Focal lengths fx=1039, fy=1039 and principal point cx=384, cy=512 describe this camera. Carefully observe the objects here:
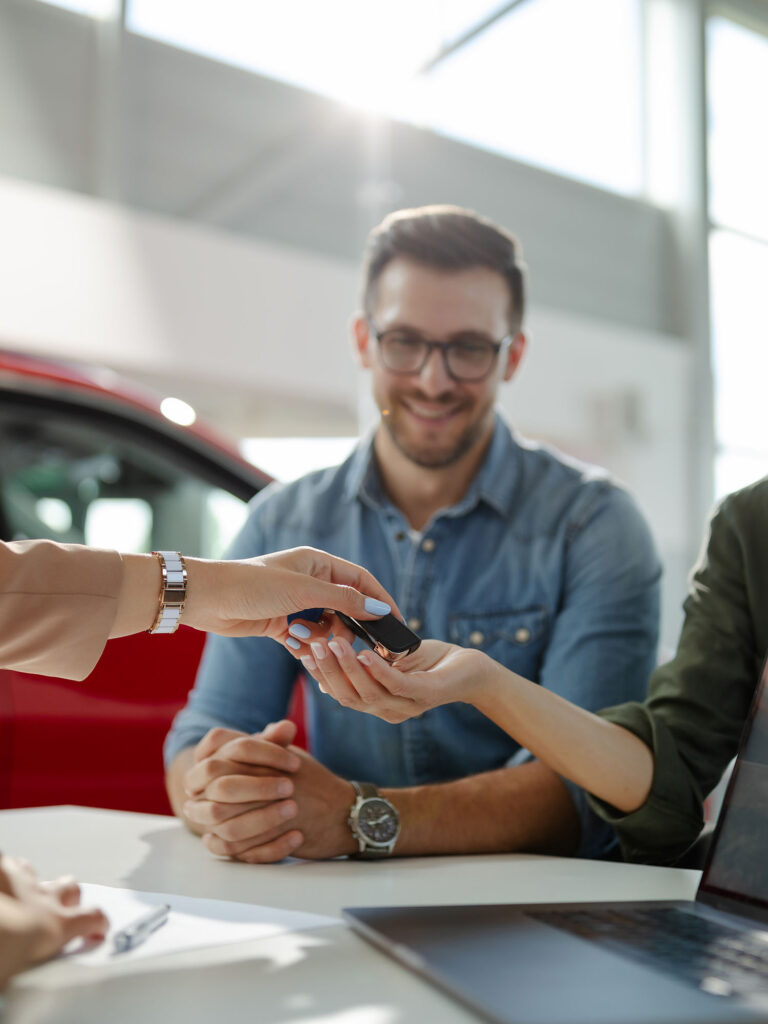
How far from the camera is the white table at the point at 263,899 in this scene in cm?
56

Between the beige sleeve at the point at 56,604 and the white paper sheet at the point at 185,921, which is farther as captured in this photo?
the beige sleeve at the point at 56,604

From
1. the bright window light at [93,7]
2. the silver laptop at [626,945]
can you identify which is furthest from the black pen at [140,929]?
the bright window light at [93,7]

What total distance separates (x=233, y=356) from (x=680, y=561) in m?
3.44

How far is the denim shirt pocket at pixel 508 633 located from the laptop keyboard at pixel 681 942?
→ 64cm

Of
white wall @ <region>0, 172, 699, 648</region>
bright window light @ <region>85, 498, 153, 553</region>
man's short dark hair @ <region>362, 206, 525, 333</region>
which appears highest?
white wall @ <region>0, 172, 699, 648</region>

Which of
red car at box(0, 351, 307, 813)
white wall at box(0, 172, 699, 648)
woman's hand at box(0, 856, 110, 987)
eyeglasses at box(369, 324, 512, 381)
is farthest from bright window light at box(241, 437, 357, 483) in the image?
white wall at box(0, 172, 699, 648)

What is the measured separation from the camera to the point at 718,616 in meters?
1.15

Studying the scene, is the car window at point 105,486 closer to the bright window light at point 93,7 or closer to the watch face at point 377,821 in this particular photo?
the watch face at point 377,821

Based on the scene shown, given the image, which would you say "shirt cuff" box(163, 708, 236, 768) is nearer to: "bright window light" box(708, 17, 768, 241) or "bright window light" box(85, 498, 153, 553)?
"bright window light" box(85, 498, 153, 553)

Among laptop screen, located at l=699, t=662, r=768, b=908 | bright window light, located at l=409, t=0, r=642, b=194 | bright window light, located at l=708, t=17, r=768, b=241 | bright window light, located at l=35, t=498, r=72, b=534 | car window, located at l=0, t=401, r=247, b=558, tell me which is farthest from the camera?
bright window light, located at l=708, t=17, r=768, b=241

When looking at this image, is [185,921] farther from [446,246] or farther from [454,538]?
[446,246]

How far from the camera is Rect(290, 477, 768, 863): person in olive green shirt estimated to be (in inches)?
39.1

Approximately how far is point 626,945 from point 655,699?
1.68 ft

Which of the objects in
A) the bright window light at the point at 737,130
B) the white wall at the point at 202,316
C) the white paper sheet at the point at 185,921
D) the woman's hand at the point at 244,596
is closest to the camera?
the white paper sheet at the point at 185,921
